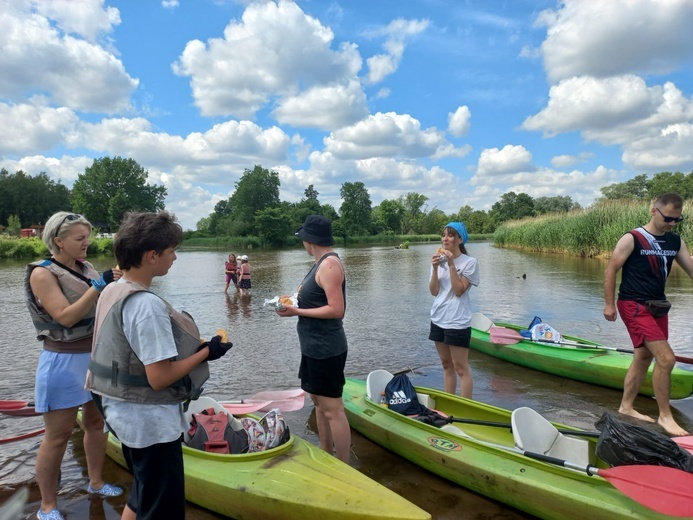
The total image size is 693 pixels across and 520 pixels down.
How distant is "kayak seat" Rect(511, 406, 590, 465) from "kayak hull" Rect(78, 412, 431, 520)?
1.31m

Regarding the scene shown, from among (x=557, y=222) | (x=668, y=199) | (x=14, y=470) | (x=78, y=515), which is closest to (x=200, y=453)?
(x=78, y=515)

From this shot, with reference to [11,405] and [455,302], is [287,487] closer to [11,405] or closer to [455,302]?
[455,302]

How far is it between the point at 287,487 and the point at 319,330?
1.12 meters

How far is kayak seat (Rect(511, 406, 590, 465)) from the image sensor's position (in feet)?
12.5

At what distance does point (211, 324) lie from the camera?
11789 millimetres

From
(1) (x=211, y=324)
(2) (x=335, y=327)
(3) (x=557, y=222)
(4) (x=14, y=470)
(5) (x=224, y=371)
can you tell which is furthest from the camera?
(3) (x=557, y=222)

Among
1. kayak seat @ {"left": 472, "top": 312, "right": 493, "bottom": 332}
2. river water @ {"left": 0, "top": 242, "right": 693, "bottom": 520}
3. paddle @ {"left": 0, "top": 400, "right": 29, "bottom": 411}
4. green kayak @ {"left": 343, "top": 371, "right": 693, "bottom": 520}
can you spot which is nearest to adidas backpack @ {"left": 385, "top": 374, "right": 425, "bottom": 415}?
green kayak @ {"left": 343, "top": 371, "right": 693, "bottom": 520}

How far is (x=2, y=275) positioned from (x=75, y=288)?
1073 inches

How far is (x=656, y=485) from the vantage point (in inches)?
116

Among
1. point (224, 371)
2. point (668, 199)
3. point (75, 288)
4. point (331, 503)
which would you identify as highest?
point (668, 199)

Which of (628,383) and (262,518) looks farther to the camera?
(628,383)

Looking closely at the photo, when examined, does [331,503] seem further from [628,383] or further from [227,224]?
[227,224]

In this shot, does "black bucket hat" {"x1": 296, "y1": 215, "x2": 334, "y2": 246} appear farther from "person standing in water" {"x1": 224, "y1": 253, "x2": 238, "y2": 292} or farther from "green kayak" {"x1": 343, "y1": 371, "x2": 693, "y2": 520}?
"person standing in water" {"x1": 224, "y1": 253, "x2": 238, "y2": 292}

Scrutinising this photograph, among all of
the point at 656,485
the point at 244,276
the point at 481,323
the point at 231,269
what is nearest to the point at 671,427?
the point at 656,485
